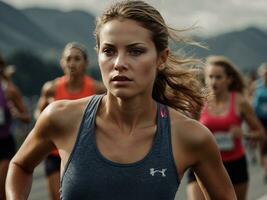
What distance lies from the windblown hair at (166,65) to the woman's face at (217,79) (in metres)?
3.23

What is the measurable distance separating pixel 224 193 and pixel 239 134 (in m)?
3.48

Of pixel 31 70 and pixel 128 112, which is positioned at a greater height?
pixel 128 112

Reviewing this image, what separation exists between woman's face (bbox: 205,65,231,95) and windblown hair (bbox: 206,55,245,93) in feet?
0.27

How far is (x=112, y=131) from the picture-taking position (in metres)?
3.06

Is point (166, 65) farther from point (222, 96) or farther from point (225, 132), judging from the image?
point (222, 96)

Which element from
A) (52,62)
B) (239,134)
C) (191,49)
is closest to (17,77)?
(52,62)

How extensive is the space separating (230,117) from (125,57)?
4.12m

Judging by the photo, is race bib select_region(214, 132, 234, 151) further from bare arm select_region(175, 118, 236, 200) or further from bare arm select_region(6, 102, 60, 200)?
bare arm select_region(6, 102, 60, 200)

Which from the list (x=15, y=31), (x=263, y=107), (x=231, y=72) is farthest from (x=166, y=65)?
(x=15, y=31)

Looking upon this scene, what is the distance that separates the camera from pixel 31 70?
72.4 feet

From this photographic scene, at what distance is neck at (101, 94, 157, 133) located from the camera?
307 centimetres

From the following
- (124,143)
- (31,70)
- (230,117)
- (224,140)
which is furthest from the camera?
(31,70)

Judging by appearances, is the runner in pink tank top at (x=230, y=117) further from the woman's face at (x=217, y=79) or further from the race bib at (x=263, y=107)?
the race bib at (x=263, y=107)

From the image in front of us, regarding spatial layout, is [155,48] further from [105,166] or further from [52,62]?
[52,62]
